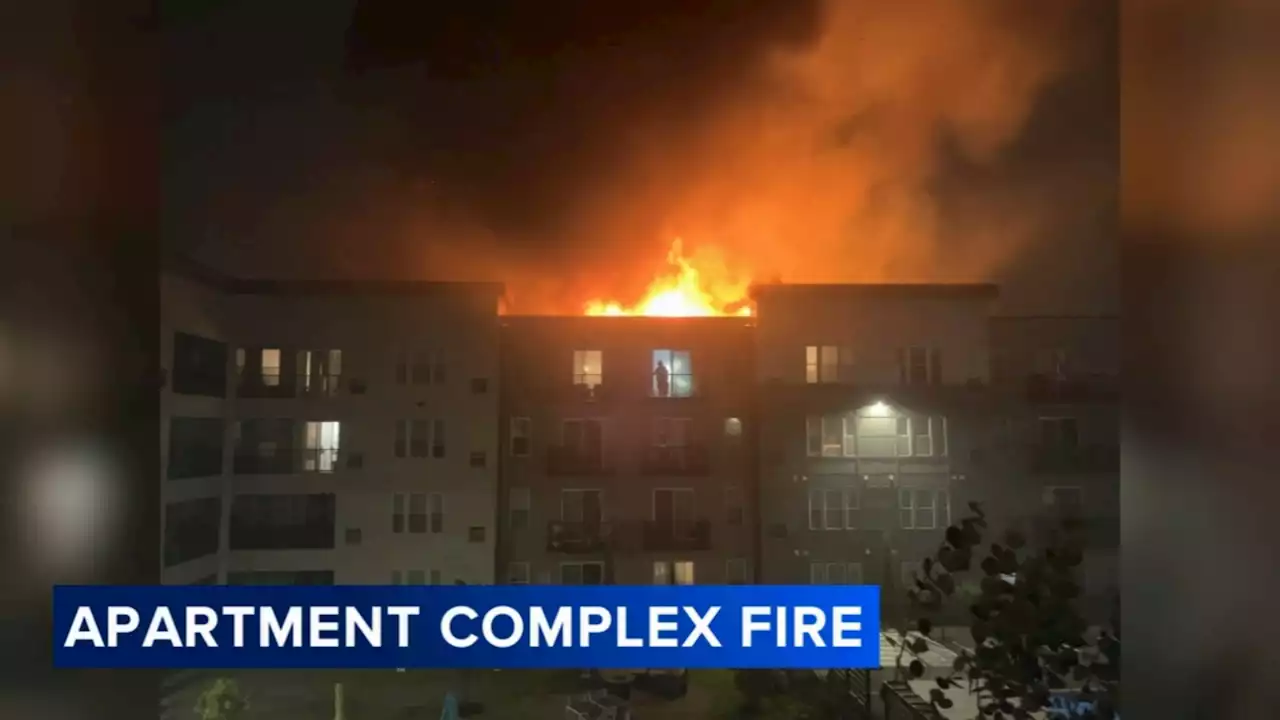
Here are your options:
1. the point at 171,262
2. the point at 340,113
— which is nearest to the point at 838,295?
the point at 340,113

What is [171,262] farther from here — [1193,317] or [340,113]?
[1193,317]

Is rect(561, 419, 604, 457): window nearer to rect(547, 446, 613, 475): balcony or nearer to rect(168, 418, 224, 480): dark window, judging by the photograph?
rect(547, 446, 613, 475): balcony

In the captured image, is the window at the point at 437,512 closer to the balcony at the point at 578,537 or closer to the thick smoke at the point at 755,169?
the balcony at the point at 578,537

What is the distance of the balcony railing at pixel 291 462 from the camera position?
123 centimetres

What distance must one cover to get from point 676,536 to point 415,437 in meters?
0.41

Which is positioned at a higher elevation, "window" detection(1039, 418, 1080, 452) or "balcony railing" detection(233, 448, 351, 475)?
"window" detection(1039, 418, 1080, 452)

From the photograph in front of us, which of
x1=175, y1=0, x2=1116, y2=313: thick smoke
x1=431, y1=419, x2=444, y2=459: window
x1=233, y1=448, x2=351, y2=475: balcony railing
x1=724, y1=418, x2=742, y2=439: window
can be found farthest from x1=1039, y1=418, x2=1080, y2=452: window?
x1=233, y1=448, x2=351, y2=475: balcony railing

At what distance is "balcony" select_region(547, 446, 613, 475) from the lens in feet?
4.07

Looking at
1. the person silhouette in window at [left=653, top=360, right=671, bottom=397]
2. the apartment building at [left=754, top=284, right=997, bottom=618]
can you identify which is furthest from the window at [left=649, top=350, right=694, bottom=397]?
the apartment building at [left=754, top=284, right=997, bottom=618]

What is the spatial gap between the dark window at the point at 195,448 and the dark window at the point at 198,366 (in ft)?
0.15

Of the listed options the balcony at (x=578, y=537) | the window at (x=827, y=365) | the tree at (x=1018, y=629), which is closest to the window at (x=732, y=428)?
the window at (x=827, y=365)

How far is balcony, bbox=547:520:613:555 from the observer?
1229 millimetres

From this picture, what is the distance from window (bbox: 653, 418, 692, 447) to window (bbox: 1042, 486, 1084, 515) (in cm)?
53

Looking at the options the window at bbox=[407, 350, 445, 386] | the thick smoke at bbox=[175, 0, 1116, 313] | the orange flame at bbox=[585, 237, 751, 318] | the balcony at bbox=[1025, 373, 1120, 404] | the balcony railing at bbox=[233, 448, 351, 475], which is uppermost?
the thick smoke at bbox=[175, 0, 1116, 313]
